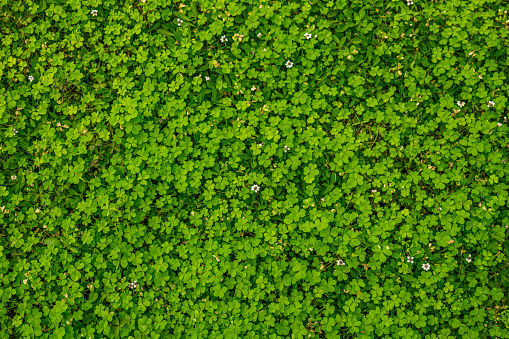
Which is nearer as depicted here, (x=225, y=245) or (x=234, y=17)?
(x=225, y=245)

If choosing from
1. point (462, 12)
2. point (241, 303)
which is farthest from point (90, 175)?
point (462, 12)

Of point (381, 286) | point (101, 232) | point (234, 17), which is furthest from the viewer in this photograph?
point (234, 17)

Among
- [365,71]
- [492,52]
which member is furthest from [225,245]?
[492,52]

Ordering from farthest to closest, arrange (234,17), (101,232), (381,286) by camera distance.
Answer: (234,17), (101,232), (381,286)

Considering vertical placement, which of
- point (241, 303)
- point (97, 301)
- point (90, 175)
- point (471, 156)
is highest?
point (471, 156)

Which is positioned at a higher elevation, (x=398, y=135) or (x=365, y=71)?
(x=365, y=71)

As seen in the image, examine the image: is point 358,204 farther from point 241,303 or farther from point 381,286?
point 241,303
